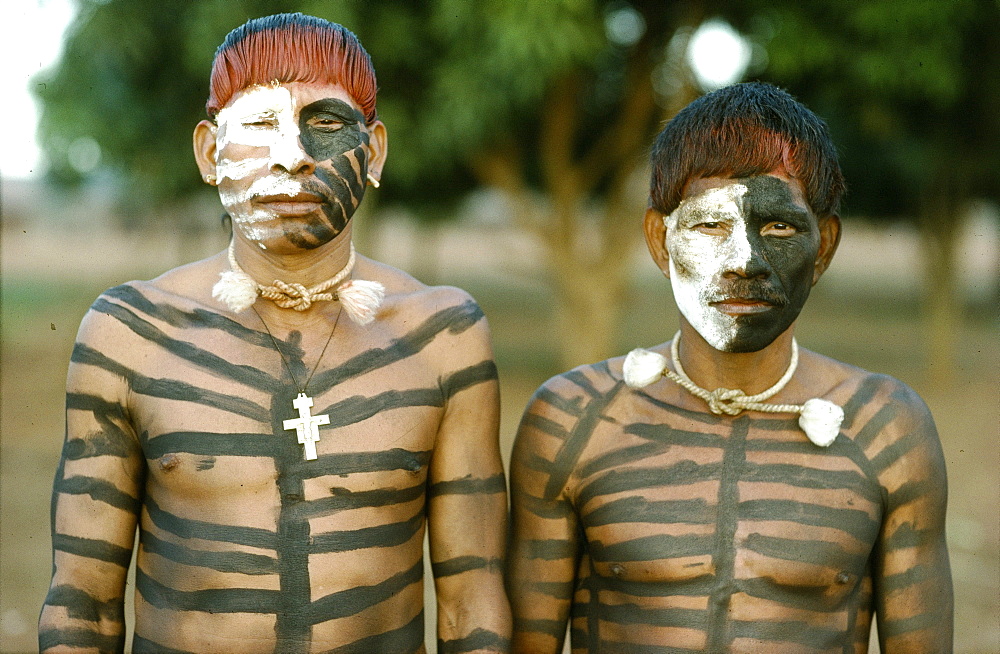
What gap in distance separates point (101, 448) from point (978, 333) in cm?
2116

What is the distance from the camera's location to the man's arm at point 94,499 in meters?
2.37

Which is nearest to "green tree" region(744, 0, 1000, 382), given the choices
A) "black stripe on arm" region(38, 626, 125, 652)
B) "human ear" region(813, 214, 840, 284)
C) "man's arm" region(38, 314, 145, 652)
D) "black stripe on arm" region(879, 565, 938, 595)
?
"human ear" region(813, 214, 840, 284)

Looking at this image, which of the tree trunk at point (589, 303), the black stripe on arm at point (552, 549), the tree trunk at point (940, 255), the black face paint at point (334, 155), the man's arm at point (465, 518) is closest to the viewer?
the black face paint at point (334, 155)

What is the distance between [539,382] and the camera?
12.5m

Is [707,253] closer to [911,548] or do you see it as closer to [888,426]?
[888,426]

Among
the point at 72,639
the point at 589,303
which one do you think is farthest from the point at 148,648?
the point at 589,303

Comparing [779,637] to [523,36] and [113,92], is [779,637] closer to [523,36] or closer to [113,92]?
[523,36]

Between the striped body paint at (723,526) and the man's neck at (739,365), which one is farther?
the man's neck at (739,365)

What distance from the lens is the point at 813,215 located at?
253 cm

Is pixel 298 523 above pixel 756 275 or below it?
below

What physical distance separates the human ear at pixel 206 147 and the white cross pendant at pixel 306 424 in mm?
663

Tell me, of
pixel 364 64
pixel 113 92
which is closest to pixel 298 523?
pixel 364 64

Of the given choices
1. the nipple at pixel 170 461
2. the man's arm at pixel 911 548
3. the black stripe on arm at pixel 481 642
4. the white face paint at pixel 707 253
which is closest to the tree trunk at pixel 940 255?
the man's arm at pixel 911 548

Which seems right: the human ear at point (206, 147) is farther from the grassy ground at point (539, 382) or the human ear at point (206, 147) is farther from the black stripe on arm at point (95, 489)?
the grassy ground at point (539, 382)
